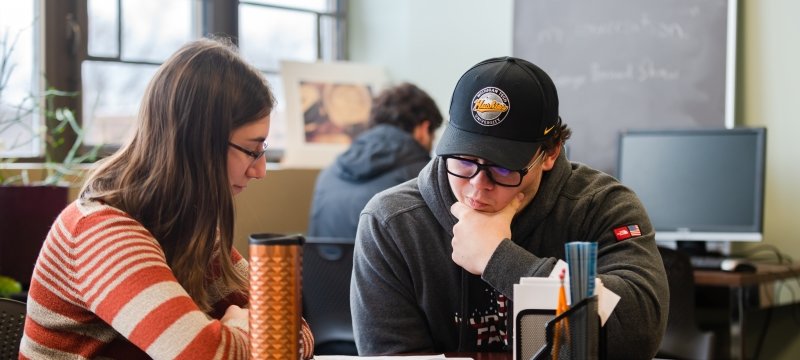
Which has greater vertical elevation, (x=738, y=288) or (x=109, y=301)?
(x=109, y=301)

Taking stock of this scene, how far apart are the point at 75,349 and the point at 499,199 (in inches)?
29.7

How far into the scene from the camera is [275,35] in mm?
4719

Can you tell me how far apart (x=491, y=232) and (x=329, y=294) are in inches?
56.6

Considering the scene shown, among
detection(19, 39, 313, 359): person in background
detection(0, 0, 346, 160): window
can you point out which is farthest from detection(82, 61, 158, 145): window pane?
detection(19, 39, 313, 359): person in background

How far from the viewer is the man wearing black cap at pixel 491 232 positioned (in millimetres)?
1594

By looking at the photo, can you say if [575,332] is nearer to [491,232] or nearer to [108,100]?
[491,232]

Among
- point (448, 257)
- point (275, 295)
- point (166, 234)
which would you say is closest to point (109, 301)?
point (166, 234)

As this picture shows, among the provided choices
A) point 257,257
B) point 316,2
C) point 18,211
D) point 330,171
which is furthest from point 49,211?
point 316,2

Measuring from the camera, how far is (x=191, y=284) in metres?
1.40

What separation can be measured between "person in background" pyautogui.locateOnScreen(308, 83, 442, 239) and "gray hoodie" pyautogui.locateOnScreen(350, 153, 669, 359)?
64.5 inches

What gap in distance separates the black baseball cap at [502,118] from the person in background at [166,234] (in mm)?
330

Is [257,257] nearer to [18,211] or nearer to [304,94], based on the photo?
[18,211]

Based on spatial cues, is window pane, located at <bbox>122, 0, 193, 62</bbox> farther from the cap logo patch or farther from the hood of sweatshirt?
the cap logo patch

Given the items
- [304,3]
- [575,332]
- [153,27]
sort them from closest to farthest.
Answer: [575,332] → [153,27] → [304,3]
